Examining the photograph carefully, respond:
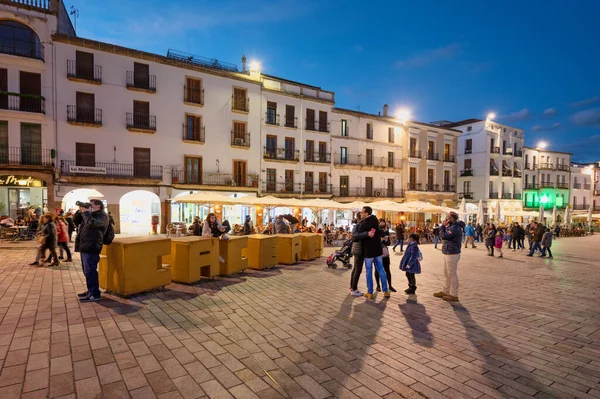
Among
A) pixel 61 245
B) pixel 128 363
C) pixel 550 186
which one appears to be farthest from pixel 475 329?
pixel 550 186

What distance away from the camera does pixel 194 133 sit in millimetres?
26266

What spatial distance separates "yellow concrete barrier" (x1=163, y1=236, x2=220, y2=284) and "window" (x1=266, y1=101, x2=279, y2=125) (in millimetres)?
22730

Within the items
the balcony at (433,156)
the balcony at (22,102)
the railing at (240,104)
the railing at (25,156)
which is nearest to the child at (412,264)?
the railing at (25,156)

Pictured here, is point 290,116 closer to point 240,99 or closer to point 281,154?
point 281,154

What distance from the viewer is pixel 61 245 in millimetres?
11219

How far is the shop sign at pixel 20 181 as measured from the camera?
20.0m

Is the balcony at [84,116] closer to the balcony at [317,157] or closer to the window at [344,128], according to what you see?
the balcony at [317,157]

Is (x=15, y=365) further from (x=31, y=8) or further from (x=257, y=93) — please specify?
(x=257, y=93)

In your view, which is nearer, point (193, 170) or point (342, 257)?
→ point (342, 257)

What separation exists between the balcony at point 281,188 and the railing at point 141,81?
1161 cm

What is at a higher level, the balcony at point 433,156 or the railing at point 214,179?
the balcony at point 433,156

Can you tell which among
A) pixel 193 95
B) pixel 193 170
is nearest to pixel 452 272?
pixel 193 170

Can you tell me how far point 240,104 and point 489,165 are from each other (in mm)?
33589

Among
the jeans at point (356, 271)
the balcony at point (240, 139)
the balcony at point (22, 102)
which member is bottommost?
the jeans at point (356, 271)
